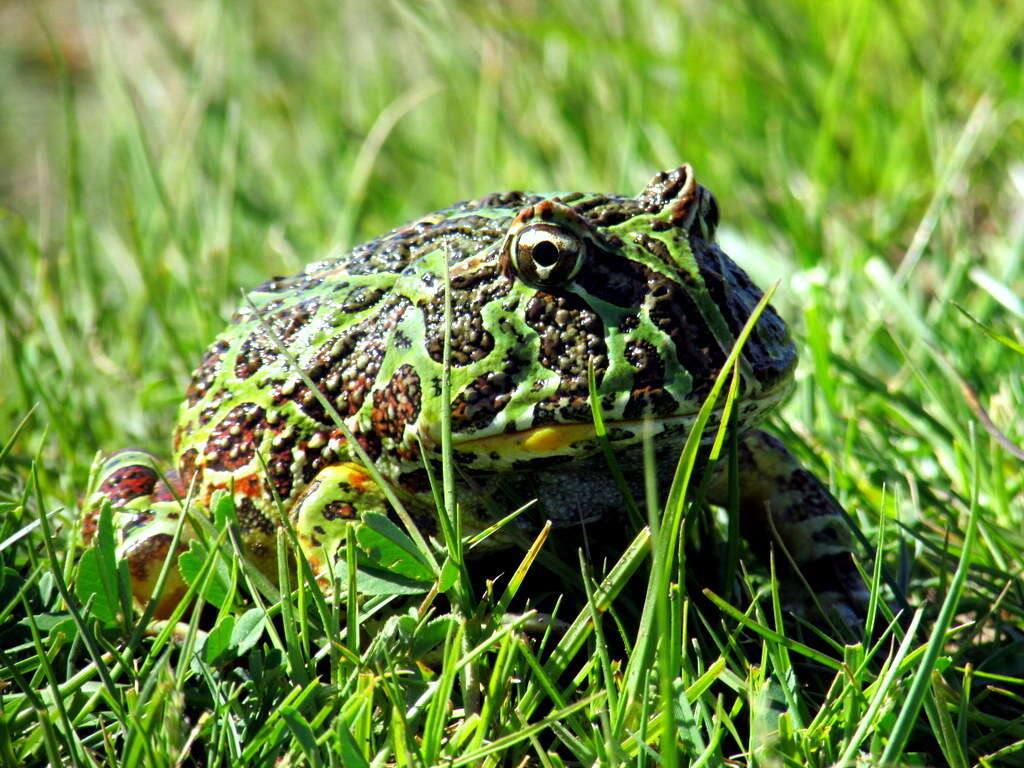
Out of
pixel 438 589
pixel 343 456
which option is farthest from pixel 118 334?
pixel 438 589

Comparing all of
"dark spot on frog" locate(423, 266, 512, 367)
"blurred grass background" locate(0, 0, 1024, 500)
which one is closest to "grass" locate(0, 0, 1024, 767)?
"blurred grass background" locate(0, 0, 1024, 500)

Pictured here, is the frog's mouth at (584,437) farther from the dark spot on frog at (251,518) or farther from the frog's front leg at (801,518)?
the dark spot on frog at (251,518)

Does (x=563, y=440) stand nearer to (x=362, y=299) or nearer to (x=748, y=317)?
(x=748, y=317)

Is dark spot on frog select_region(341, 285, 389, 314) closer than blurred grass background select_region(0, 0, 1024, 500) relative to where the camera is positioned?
Yes

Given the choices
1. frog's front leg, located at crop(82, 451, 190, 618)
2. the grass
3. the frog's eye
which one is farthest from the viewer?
frog's front leg, located at crop(82, 451, 190, 618)

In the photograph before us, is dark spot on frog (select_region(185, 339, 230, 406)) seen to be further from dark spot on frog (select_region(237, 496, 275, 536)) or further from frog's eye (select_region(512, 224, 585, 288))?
frog's eye (select_region(512, 224, 585, 288))

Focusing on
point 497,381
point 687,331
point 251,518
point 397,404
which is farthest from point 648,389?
point 251,518

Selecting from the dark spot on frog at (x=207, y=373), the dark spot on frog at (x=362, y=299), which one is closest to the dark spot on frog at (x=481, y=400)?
the dark spot on frog at (x=362, y=299)

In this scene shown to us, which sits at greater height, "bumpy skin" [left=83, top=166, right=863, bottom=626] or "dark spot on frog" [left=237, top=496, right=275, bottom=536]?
"bumpy skin" [left=83, top=166, right=863, bottom=626]

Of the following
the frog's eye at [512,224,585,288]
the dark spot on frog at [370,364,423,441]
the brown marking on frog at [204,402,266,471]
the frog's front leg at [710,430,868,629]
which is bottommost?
the frog's front leg at [710,430,868,629]
